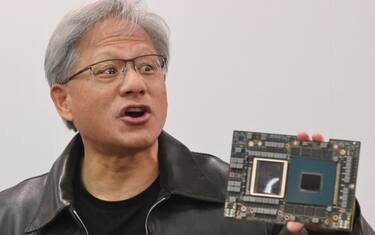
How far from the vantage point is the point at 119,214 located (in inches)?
72.2

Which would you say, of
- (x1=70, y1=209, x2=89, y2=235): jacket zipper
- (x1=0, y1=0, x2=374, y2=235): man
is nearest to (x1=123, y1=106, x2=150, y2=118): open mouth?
(x1=0, y1=0, x2=374, y2=235): man

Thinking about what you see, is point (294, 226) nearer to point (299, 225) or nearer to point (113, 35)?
point (299, 225)

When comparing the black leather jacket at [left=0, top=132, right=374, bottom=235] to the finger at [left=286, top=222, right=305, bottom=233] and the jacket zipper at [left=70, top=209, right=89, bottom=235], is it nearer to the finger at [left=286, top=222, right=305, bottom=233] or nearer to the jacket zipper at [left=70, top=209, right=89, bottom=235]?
the jacket zipper at [left=70, top=209, right=89, bottom=235]

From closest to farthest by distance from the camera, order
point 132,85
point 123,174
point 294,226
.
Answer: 1. point 294,226
2. point 132,85
3. point 123,174

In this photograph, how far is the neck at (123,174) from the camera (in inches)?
73.3

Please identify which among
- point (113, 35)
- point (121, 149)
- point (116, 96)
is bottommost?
point (121, 149)

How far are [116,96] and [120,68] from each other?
0.06 m

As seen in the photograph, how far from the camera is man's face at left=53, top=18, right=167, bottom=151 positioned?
1.77 m

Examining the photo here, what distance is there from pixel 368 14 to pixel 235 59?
362mm

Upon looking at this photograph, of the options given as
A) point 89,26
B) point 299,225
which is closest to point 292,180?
point 299,225

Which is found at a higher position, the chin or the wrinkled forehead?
the wrinkled forehead

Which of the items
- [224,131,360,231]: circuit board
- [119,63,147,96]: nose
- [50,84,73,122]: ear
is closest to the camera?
[224,131,360,231]: circuit board

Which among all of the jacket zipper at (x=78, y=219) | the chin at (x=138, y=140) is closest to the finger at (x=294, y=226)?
the chin at (x=138, y=140)

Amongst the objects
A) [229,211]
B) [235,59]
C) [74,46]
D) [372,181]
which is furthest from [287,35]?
[229,211]
